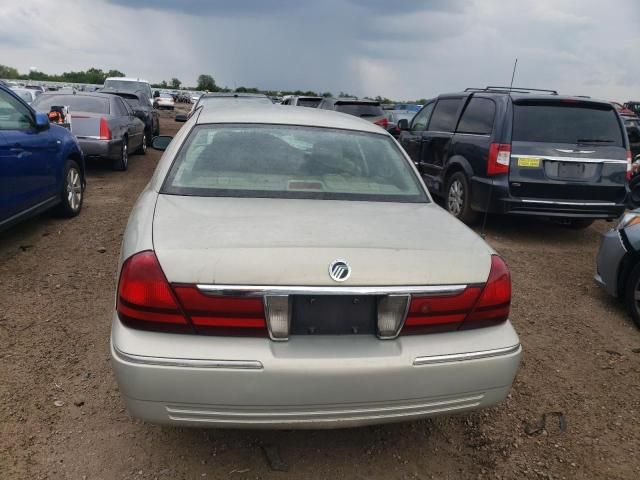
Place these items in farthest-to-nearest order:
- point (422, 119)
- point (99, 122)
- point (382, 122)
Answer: point (382, 122) → point (99, 122) → point (422, 119)

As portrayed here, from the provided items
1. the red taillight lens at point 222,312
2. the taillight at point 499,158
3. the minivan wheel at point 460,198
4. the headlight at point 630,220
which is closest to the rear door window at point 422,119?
the minivan wheel at point 460,198

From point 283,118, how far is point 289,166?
545 mm

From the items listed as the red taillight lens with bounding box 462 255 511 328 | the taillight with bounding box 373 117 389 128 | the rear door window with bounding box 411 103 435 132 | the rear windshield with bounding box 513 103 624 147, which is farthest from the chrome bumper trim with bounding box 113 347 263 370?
the taillight with bounding box 373 117 389 128

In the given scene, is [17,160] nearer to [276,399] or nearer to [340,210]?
[340,210]

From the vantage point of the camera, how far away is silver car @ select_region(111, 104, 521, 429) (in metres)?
2.10

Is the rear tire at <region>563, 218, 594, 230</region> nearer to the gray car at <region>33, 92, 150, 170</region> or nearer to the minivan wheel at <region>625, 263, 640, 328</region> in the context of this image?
the minivan wheel at <region>625, 263, 640, 328</region>

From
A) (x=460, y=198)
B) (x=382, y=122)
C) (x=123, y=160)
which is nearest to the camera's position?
(x=460, y=198)

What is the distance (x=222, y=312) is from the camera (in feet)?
6.96

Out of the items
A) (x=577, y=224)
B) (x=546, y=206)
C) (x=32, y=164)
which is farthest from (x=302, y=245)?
(x=577, y=224)

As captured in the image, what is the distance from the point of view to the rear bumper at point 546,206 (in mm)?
6445

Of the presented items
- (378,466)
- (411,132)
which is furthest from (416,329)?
(411,132)

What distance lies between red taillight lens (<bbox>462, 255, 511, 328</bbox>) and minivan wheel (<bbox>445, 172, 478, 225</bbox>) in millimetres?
4751

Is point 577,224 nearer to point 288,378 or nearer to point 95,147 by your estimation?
point 288,378

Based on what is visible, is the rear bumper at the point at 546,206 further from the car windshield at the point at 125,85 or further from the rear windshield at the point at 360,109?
the car windshield at the point at 125,85
